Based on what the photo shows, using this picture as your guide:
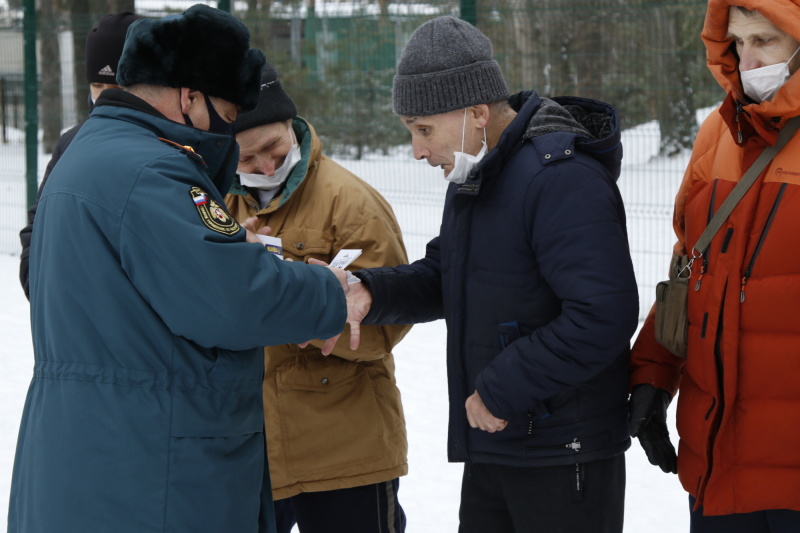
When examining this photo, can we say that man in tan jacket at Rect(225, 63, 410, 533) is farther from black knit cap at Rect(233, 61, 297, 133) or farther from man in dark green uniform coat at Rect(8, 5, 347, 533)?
man in dark green uniform coat at Rect(8, 5, 347, 533)

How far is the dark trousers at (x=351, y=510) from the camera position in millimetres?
2846

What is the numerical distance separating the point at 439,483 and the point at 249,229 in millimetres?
2037

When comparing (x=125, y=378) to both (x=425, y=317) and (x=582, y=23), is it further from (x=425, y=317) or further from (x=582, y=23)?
(x=582, y=23)

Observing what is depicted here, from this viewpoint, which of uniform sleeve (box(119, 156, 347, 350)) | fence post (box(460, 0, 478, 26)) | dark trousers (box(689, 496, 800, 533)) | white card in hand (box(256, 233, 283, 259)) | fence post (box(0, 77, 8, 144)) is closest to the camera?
uniform sleeve (box(119, 156, 347, 350))

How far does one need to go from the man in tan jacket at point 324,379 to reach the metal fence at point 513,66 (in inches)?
145

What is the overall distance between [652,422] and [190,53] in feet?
4.81

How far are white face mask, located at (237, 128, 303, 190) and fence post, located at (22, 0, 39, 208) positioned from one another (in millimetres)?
6428

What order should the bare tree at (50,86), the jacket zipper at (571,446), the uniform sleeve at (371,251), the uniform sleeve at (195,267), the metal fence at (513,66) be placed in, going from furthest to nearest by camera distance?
the bare tree at (50,86) < the metal fence at (513,66) < the uniform sleeve at (371,251) < the jacket zipper at (571,446) < the uniform sleeve at (195,267)

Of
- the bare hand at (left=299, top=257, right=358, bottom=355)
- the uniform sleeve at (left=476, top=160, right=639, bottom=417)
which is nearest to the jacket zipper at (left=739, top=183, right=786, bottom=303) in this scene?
the uniform sleeve at (left=476, top=160, right=639, bottom=417)

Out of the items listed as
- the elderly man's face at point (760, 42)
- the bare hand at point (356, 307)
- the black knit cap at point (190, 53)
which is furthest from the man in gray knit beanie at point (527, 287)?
the black knit cap at point (190, 53)

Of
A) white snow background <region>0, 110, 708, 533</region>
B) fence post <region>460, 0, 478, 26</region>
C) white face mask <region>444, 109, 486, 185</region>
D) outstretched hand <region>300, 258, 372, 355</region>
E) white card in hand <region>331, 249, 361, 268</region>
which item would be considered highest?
fence post <region>460, 0, 478, 26</region>

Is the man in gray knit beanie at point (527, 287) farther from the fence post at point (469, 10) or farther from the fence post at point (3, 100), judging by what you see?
the fence post at point (3, 100)

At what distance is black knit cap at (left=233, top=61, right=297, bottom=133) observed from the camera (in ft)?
9.48

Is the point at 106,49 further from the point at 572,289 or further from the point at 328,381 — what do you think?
the point at 572,289
